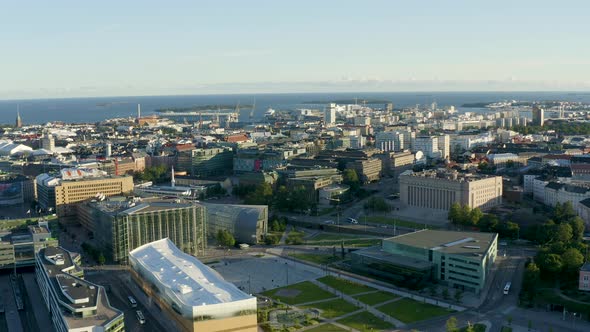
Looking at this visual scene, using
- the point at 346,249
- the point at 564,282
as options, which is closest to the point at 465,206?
the point at 346,249

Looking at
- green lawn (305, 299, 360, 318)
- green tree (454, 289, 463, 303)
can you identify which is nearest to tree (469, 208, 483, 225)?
green tree (454, 289, 463, 303)

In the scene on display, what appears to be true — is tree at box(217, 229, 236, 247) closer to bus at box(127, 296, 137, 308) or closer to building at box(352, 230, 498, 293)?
building at box(352, 230, 498, 293)

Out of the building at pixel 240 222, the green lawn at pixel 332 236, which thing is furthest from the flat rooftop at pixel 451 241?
the building at pixel 240 222

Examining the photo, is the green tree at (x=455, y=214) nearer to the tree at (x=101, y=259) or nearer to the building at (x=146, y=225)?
the building at (x=146, y=225)

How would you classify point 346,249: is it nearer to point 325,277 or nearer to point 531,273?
point 325,277

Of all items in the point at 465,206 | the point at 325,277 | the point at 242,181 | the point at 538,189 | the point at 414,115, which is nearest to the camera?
the point at 325,277
